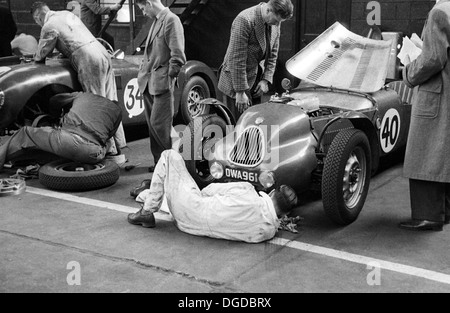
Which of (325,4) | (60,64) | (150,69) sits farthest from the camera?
(325,4)

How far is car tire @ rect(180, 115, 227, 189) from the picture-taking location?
17.3 ft

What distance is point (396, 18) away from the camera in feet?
31.5

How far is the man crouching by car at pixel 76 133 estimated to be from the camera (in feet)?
19.3

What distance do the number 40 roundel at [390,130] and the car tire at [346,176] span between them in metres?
0.83

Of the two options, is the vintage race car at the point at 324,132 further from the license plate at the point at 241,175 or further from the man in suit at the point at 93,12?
the man in suit at the point at 93,12

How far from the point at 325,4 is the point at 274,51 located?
496 centimetres

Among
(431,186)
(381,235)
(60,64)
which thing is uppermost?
(60,64)

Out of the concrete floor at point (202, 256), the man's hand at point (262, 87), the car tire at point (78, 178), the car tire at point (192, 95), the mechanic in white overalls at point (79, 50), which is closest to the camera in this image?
the concrete floor at point (202, 256)

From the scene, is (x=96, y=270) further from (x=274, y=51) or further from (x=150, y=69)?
(x=274, y=51)

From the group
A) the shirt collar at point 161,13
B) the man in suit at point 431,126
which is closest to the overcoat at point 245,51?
the shirt collar at point 161,13

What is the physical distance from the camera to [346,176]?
4652mm

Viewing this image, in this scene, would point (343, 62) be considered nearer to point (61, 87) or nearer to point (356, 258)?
point (356, 258)
